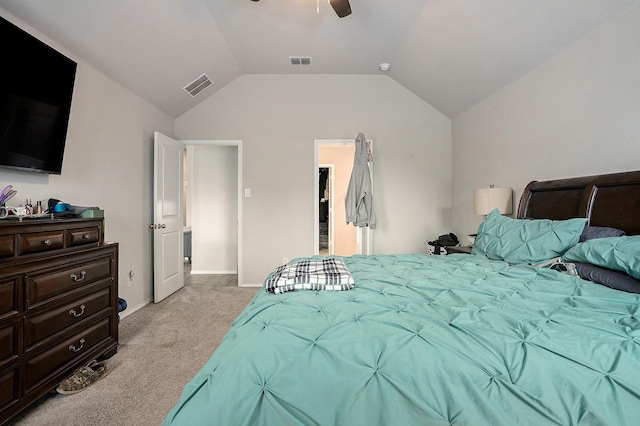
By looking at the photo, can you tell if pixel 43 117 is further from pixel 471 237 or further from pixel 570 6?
pixel 471 237

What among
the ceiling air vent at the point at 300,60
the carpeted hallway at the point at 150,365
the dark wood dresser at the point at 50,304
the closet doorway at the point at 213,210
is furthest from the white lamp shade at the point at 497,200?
the closet doorway at the point at 213,210

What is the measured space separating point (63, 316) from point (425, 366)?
7.17 ft

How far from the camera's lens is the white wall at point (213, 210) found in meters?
4.98

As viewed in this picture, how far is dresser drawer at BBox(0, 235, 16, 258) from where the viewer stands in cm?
143

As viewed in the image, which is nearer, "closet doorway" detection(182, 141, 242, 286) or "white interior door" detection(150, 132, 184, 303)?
"white interior door" detection(150, 132, 184, 303)

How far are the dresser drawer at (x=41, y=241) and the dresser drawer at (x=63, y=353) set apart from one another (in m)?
0.60

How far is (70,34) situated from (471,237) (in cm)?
425

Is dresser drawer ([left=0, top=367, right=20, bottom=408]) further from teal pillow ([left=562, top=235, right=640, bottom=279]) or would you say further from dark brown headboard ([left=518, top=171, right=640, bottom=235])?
dark brown headboard ([left=518, top=171, right=640, bottom=235])

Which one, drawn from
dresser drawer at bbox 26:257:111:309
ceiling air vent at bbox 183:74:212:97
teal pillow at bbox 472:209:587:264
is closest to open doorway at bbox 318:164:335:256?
ceiling air vent at bbox 183:74:212:97

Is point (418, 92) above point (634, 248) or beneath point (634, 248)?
above

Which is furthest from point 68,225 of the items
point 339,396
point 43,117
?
point 339,396

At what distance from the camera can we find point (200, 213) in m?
4.98

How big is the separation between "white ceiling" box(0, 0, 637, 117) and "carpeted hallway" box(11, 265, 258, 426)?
2.51m

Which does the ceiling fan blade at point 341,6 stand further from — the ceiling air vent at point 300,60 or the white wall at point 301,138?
the white wall at point 301,138
